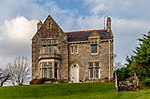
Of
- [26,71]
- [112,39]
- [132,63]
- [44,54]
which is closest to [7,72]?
[26,71]

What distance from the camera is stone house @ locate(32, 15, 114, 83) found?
54875 millimetres

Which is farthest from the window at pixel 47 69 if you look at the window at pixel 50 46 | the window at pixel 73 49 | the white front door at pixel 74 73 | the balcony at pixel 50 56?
the window at pixel 73 49

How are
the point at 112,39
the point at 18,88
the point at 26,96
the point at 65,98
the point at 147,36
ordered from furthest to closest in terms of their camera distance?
the point at 112,39 → the point at 147,36 → the point at 18,88 → the point at 26,96 → the point at 65,98

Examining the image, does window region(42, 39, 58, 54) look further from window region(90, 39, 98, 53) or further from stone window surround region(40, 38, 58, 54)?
window region(90, 39, 98, 53)

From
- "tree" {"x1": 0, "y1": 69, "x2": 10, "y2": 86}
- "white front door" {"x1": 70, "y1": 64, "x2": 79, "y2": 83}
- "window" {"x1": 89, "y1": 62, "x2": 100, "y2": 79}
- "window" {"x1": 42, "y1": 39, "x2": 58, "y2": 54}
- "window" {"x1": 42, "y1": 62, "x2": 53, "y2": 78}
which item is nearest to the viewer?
"window" {"x1": 89, "y1": 62, "x2": 100, "y2": 79}

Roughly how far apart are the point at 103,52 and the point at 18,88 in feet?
57.1

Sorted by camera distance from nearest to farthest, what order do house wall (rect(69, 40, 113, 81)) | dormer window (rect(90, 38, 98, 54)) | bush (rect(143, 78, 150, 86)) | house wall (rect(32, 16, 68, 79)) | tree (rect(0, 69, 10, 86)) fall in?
1. bush (rect(143, 78, 150, 86))
2. house wall (rect(69, 40, 113, 81))
3. dormer window (rect(90, 38, 98, 54))
4. house wall (rect(32, 16, 68, 79))
5. tree (rect(0, 69, 10, 86))

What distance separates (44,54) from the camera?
5544cm

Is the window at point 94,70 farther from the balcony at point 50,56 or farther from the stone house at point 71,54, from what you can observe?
the balcony at point 50,56

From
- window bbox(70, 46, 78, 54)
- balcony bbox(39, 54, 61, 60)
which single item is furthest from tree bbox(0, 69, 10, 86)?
window bbox(70, 46, 78, 54)

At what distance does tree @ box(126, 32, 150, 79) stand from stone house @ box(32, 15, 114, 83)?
7.44 metres

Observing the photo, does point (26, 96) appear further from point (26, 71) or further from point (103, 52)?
point (26, 71)

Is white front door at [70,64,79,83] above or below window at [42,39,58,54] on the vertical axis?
below

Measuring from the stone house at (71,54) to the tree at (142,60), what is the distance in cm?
744
